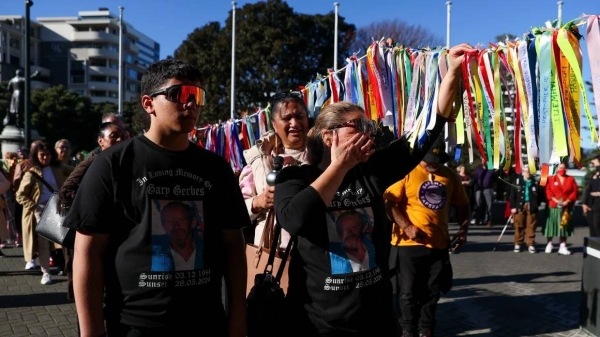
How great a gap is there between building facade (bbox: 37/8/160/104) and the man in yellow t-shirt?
82997 millimetres

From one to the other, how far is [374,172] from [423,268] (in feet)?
8.43

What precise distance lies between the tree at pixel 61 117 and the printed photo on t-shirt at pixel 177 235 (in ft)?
145

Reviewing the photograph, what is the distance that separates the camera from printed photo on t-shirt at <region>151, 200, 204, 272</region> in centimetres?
208

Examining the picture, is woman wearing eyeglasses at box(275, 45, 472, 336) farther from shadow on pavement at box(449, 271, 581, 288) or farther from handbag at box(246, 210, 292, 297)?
shadow on pavement at box(449, 271, 581, 288)

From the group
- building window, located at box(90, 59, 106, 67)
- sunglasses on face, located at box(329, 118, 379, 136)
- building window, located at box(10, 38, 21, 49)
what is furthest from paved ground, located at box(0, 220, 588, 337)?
building window, located at box(90, 59, 106, 67)

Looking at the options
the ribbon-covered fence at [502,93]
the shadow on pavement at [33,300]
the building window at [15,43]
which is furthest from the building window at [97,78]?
the ribbon-covered fence at [502,93]

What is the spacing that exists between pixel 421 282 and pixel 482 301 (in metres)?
2.27

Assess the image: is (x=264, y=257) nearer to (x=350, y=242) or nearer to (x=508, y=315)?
(x=350, y=242)

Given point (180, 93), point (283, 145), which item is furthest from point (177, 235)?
point (283, 145)

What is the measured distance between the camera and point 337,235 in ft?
7.98

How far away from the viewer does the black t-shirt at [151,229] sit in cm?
206

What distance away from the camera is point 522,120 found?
129 inches

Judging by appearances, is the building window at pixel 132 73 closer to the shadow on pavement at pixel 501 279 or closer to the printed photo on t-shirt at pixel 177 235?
the shadow on pavement at pixel 501 279

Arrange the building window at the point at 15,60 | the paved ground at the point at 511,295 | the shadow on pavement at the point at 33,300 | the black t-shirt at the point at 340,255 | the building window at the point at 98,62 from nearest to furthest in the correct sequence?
the black t-shirt at the point at 340,255
the paved ground at the point at 511,295
the shadow on pavement at the point at 33,300
the building window at the point at 15,60
the building window at the point at 98,62
